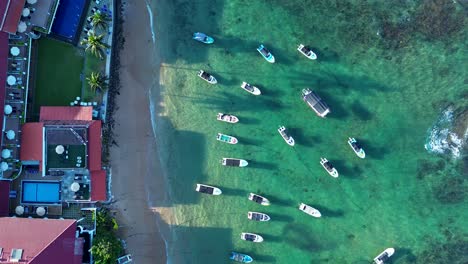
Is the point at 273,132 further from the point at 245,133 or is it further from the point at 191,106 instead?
the point at 191,106

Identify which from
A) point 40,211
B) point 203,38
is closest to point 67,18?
point 203,38

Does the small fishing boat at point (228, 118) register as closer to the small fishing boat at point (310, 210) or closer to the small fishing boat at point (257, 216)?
the small fishing boat at point (257, 216)

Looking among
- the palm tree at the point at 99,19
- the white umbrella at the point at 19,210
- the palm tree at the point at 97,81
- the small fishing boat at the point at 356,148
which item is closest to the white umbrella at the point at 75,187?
the white umbrella at the point at 19,210

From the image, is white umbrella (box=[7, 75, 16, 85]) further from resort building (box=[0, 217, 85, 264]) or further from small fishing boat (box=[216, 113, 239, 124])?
small fishing boat (box=[216, 113, 239, 124])

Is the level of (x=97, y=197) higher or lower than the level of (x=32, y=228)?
higher

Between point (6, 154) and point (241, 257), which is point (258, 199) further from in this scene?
point (6, 154)

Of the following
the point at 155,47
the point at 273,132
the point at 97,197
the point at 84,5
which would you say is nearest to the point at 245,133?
the point at 273,132
